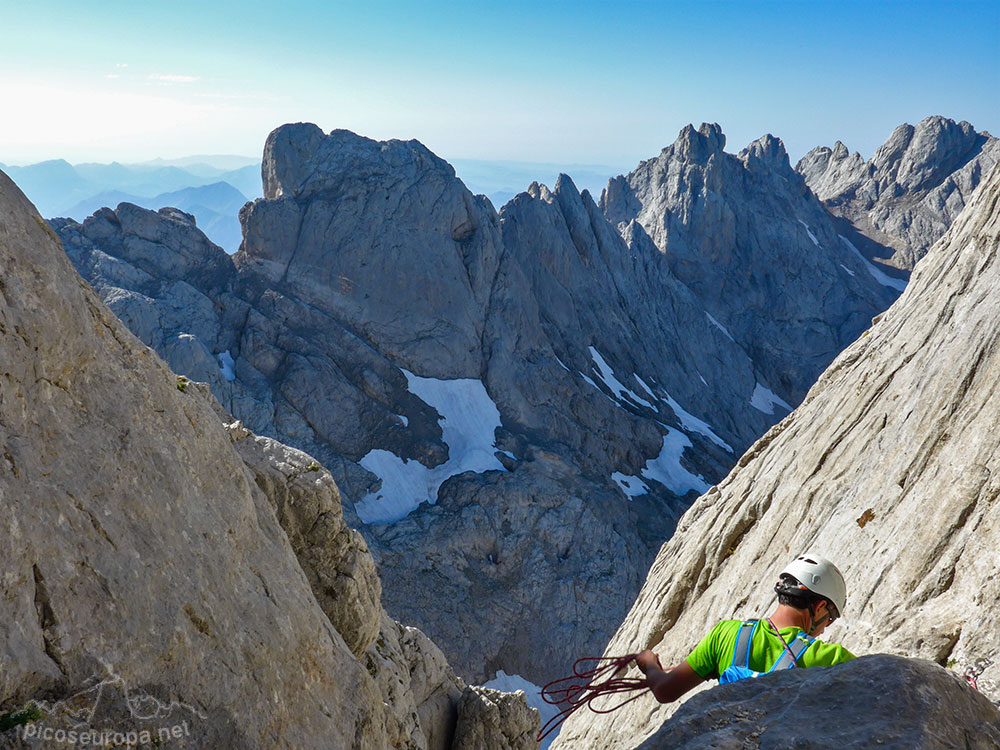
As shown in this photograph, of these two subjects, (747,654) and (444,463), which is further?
(444,463)

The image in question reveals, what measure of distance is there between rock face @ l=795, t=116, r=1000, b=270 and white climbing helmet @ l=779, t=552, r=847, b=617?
163 meters

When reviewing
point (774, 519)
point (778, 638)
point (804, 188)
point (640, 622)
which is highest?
point (804, 188)

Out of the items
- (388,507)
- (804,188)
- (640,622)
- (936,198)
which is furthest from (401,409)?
(936,198)

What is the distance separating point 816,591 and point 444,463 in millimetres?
59467

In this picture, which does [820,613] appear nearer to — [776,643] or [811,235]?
[776,643]

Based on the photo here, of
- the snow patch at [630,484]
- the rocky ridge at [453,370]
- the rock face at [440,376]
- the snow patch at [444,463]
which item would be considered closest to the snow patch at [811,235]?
the rocky ridge at [453,370]

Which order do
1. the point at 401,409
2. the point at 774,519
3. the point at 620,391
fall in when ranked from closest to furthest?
the point at 774,519 → the point at 401,409 → the point at 620,391

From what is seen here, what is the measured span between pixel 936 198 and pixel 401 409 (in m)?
143

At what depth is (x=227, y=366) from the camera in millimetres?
62906

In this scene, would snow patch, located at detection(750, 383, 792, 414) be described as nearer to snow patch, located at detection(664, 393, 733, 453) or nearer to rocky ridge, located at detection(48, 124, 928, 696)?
rocky ridge, located at detection(48, 124, 928, 696)

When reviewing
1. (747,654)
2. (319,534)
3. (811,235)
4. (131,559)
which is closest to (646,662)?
(747,654)

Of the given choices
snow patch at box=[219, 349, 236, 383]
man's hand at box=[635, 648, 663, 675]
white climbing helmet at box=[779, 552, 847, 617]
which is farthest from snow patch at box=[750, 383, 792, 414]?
man's hand at box=[635, 648, 663, 675]

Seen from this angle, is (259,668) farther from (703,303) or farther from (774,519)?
(703,303)

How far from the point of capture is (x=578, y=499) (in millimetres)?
63688
